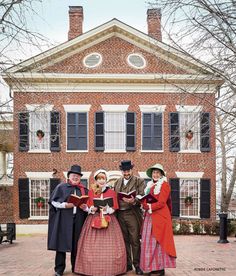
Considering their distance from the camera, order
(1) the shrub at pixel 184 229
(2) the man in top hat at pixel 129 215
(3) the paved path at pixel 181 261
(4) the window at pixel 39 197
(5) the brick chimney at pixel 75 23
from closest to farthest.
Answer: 1. (2) the man in top hat at pixel 129 215
2. (3) the paved path at pixel 181 261
3. (1) the shrub at pixel 184 229
4. (4) the window at pixel 39 197
5. (5) the brick chimney at pixel 75 23

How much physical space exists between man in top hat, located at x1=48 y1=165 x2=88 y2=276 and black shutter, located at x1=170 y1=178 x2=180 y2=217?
15399mm

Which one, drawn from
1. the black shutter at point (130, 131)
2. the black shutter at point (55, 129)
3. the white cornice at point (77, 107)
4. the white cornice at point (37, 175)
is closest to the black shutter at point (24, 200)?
the white cornice at point (37, 175)

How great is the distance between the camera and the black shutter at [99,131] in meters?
25.0

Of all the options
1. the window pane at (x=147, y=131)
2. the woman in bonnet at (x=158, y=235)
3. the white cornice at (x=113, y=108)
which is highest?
the white cornice at (x=113, y=108)

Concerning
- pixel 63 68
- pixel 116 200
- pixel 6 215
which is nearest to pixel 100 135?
pixel 63 68

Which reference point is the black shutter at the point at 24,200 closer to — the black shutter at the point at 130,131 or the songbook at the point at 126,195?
the black shutter at the point at 130,131

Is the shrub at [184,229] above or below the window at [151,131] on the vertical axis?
below

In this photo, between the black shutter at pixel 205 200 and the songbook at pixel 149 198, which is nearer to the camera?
the songbook at pixel 149 198

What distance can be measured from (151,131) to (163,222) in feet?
52.6

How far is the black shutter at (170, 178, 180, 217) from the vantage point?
24.6 meters

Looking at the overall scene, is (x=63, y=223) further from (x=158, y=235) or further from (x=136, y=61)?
(x=136, y=61)

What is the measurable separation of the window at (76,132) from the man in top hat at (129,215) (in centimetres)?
1533

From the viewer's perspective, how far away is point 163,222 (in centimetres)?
924

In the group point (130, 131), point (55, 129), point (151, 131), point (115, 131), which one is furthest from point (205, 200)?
point (55, 129)
